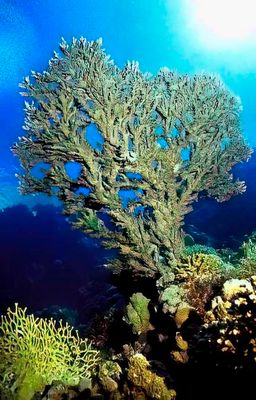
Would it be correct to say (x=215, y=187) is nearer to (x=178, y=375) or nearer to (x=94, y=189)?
(x=94, y=189)

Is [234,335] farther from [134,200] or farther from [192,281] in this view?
[134,200]

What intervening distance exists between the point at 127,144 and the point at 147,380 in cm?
412

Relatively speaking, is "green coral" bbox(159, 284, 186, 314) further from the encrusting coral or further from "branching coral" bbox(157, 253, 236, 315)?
the encrusting coral

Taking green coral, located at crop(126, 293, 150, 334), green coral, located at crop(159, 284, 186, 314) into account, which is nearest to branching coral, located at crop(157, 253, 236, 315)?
green coral, located at crop(159, 284, 186, 314)

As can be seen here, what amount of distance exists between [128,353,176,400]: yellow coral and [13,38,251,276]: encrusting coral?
114 inches

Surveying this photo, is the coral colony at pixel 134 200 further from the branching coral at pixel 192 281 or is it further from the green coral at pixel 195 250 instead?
the green coral at pixel 195 250

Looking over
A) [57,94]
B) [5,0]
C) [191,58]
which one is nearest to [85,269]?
[57,94]

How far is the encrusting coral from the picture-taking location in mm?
6480

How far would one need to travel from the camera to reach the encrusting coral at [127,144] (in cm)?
648

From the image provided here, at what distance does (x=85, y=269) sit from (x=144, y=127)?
16615mm

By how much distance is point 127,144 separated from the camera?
6719mm

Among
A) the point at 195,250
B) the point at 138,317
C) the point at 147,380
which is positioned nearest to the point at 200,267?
the point at 138,317

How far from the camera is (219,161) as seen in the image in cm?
834

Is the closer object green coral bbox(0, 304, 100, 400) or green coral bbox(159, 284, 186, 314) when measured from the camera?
green coral bbox(0, 304, 100, 400)
